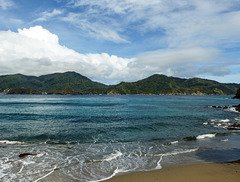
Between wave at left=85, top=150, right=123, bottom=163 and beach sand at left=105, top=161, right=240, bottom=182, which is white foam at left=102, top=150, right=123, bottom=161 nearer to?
wave at left=85, top=150, right=123, bottom=163

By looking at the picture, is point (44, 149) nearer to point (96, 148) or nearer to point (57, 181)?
point (96, 148)

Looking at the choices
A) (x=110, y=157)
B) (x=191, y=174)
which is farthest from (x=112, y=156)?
(x=191, y=174)

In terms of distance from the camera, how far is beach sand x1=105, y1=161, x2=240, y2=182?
1010 cm

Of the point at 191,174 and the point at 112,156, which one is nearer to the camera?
the point at 191,174

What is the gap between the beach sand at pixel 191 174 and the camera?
33.1 feet

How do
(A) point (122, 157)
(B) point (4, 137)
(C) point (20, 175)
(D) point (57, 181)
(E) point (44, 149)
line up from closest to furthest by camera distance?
(D) point (57, 181) < (C) point (20, 175) < (A) point (122, 157) < (E) point (44, 149) < (B) point (4, 137)

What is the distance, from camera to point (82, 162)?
13.1 m

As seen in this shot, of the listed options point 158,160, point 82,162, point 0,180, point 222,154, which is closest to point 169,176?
point 158,160

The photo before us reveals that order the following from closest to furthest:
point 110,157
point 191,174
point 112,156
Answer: point 191,174 → point 110,157 → point 112,156

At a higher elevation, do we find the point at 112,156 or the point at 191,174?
the point at 191,174

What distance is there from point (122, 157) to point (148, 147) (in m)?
4.21

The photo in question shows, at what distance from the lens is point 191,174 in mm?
10844

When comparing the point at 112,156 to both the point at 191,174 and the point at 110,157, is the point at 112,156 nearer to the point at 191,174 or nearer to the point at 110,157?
the point at 110,157

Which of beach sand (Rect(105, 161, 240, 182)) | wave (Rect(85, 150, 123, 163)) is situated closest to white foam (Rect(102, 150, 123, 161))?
wave (Rect(85, 150, 123, 163))
